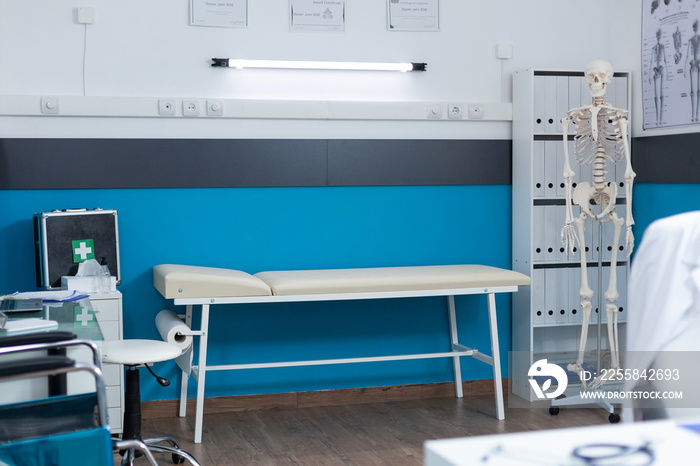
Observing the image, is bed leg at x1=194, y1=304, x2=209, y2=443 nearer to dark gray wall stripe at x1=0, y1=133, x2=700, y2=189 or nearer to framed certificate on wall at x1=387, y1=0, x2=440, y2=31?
dark gray wall stripe at x1=0, y1=133, x2=700, y2=189

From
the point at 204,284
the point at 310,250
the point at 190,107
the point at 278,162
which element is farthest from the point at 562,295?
the point at 190,107

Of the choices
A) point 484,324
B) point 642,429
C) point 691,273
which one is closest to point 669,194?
point 484,324

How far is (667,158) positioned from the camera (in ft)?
12.5

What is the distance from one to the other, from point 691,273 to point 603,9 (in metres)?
3.21

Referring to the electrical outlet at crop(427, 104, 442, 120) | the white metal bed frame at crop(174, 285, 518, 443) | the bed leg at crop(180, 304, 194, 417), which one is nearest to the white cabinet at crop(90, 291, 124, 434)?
the white metal bed frame at crop(174, 285, 518, 443)

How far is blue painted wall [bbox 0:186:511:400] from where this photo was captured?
365cm

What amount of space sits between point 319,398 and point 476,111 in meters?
1.70

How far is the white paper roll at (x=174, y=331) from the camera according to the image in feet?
10.3

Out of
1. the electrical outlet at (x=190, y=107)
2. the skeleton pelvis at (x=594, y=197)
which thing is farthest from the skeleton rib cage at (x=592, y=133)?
the electrical outlet at (x=190, y=107)

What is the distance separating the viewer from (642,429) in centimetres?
117

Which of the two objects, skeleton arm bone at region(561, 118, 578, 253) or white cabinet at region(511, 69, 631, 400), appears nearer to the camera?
skeleton arm bone at region(561, 118, 578, 253)

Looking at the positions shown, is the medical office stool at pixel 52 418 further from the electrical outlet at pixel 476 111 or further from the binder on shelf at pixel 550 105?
the binder on shelf at pixel 550 105

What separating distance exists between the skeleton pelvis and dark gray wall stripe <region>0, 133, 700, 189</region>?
39 cm

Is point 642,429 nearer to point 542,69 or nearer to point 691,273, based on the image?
point 691,273
